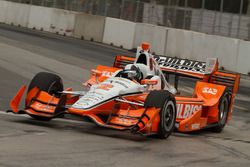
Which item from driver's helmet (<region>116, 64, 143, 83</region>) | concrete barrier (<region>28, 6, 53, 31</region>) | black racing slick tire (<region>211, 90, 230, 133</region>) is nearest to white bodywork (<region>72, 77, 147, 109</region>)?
driver's helmet (<region>116, 64, 143, 83</region>)

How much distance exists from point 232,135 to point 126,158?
412 cm

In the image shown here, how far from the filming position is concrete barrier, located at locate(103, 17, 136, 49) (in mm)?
30641

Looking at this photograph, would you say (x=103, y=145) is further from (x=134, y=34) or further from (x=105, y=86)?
(x=134, y=34)

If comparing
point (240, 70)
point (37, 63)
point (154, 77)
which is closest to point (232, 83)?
point (154, 77)

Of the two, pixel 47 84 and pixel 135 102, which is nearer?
pixel 135 102

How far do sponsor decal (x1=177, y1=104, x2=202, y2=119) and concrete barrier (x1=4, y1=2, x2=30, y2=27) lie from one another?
3189 centimetres

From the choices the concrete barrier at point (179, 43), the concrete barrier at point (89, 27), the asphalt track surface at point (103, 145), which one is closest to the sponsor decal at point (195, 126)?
the asphalt track surface at point (103, 145)

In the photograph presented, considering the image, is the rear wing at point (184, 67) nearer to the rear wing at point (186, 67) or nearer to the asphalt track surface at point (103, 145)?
the rear wing at point (186, 67)

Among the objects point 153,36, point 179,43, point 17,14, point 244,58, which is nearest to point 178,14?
point 153,36

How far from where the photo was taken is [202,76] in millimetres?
12648

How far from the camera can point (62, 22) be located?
3728cm

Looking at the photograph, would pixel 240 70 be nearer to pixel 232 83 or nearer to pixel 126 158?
pixel 232 83

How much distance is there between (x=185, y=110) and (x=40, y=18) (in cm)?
3033

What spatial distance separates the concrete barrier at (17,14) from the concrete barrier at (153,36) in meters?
13.5
